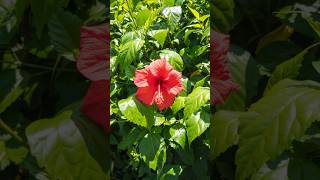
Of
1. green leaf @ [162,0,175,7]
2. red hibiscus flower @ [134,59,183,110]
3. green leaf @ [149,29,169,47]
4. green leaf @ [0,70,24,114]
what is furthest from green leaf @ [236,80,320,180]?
green leaf @ [162,0,175,7]

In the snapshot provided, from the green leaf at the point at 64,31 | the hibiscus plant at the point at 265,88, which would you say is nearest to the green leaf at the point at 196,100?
the hibiscus plant at the point at 265,88

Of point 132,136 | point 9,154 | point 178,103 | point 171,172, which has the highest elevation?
point 9,154

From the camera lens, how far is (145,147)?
1655mm

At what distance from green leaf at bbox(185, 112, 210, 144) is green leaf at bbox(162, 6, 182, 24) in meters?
0.43

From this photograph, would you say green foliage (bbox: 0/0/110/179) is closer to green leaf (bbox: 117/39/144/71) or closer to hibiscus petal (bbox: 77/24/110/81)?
hibiscus petal (bbox: 77/24/110/81)

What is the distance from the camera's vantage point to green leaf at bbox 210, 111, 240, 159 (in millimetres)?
657

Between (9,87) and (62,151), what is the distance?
153 mm

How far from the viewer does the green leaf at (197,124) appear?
57.8 inches

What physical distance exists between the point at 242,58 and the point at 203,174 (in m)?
0.97

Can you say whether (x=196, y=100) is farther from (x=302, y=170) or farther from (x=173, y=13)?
(x=302, y=170)

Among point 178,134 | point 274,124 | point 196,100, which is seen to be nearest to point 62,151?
point 274,124

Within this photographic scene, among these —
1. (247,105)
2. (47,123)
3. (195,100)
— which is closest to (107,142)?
(47,123)

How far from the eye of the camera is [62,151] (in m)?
0.65

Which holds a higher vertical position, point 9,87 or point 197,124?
point 9,87
